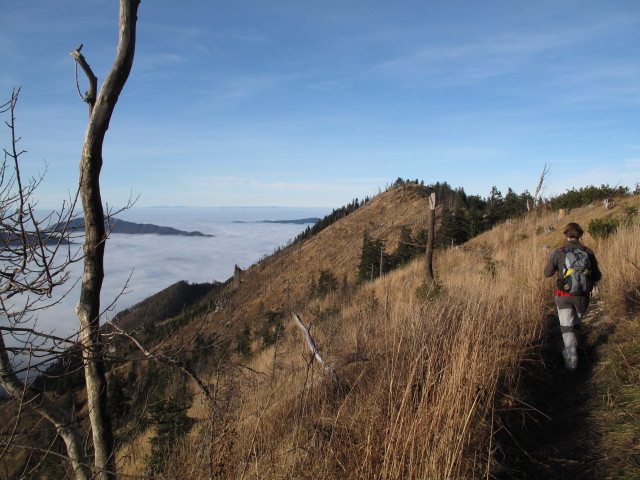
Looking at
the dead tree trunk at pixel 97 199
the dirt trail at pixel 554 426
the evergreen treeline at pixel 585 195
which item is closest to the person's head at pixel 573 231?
the dirt trail at pixel 554 426

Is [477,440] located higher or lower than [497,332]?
lower

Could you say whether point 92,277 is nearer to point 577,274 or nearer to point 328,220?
point 577,274

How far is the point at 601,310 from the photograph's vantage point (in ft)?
16.2

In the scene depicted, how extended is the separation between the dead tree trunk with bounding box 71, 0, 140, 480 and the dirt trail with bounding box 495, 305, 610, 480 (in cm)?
293

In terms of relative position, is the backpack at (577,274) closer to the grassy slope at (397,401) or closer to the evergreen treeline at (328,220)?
the grassy slope at (397,401)

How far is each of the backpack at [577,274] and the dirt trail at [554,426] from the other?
0.57 m

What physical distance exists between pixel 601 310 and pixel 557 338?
0.73m

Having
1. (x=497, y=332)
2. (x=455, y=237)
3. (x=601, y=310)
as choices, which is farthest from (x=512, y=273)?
(x=455, y=237)

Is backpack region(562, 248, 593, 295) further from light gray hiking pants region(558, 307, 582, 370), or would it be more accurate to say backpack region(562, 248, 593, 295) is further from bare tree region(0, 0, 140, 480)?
bare tree region(0, 0, 140, 480)

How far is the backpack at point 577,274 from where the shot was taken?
4258 mm

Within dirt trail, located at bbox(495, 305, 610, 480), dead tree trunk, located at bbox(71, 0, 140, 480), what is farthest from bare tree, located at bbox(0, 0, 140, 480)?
dirt trail, located at bbox(495, 305, 610, 480)

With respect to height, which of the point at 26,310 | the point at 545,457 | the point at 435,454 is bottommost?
the point at 545,457

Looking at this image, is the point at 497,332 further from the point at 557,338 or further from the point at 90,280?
the point at 90,280

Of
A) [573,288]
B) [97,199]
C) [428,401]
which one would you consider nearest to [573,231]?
[573,288]
